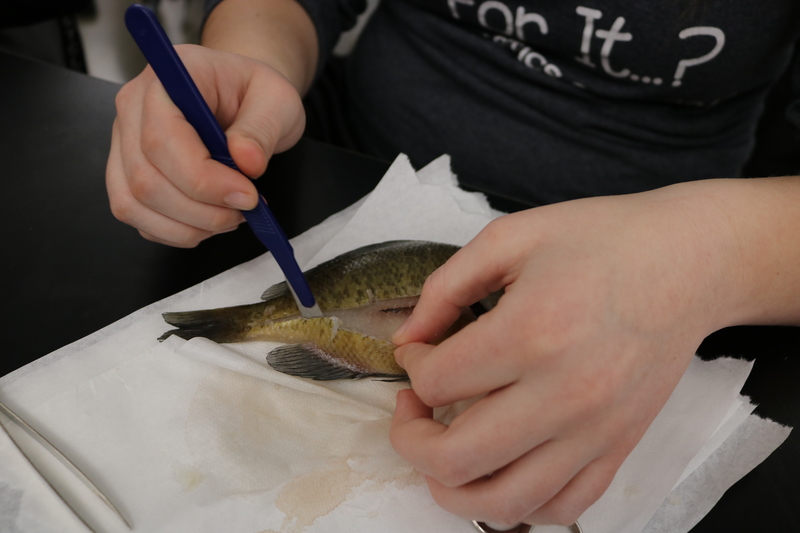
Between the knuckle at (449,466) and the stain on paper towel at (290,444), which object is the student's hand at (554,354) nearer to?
the knuckle at (449,466)

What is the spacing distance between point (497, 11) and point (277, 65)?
44 cm

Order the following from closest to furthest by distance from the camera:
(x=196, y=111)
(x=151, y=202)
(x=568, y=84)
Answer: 1. (x=196, y=111)
2. (x=151, y=202)
3. (x=568, y=84)

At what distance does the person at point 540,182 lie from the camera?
0.46 meters

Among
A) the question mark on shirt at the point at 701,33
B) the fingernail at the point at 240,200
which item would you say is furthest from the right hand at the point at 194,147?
the question mark on shirt at the point at 701,33

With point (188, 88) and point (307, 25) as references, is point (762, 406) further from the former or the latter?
point (307, 25)

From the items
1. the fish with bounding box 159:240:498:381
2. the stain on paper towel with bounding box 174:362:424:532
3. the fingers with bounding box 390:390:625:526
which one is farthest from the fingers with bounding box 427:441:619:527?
the fish with bounding box 159:240:498:381

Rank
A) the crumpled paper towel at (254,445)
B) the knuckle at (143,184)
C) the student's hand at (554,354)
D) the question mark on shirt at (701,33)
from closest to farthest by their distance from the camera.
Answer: the student's hand at (554,354) → the crumpled paper towel at (254,445) → the knuckle at (143,184) → the question mark on shirt at (701,33)

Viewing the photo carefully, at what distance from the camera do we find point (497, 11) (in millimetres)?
1031

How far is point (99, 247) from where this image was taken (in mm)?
846

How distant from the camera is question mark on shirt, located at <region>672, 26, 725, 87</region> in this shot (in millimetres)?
907

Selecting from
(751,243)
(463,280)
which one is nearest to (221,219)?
(463,280)

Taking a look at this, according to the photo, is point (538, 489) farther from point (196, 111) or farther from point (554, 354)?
point (196, 111)

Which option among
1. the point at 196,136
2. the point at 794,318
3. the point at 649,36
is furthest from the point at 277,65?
the point at 794,318

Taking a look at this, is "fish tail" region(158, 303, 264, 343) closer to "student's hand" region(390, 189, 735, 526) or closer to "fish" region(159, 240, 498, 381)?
"fish" region(159, 240, 498, 381)
